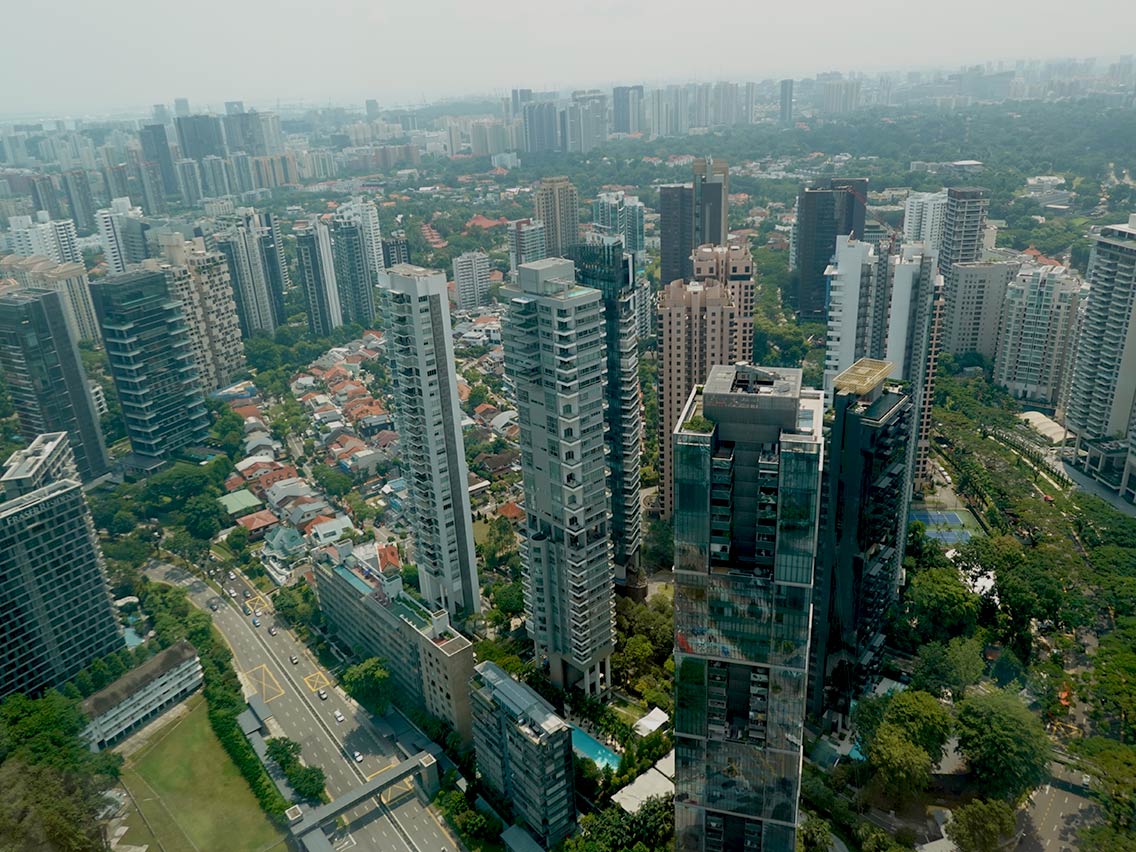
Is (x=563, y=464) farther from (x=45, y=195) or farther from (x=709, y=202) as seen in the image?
(x=45, y=195)

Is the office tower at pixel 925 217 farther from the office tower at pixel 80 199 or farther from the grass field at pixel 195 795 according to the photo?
the office tower at pixel 80 199

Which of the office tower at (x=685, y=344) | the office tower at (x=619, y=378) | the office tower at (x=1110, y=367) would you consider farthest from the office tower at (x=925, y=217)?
the office tower at (x=619, y=378)

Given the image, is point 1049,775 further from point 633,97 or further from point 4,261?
point 633,97

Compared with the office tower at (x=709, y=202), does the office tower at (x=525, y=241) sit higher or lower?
lower

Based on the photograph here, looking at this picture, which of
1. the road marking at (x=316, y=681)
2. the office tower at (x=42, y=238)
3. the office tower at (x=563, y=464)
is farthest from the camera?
the office tower at (x=42, y=238)

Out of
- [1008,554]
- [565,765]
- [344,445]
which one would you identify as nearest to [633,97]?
[344,445]

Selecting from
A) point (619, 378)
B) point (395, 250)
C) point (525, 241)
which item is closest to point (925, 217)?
point (525, 241)
